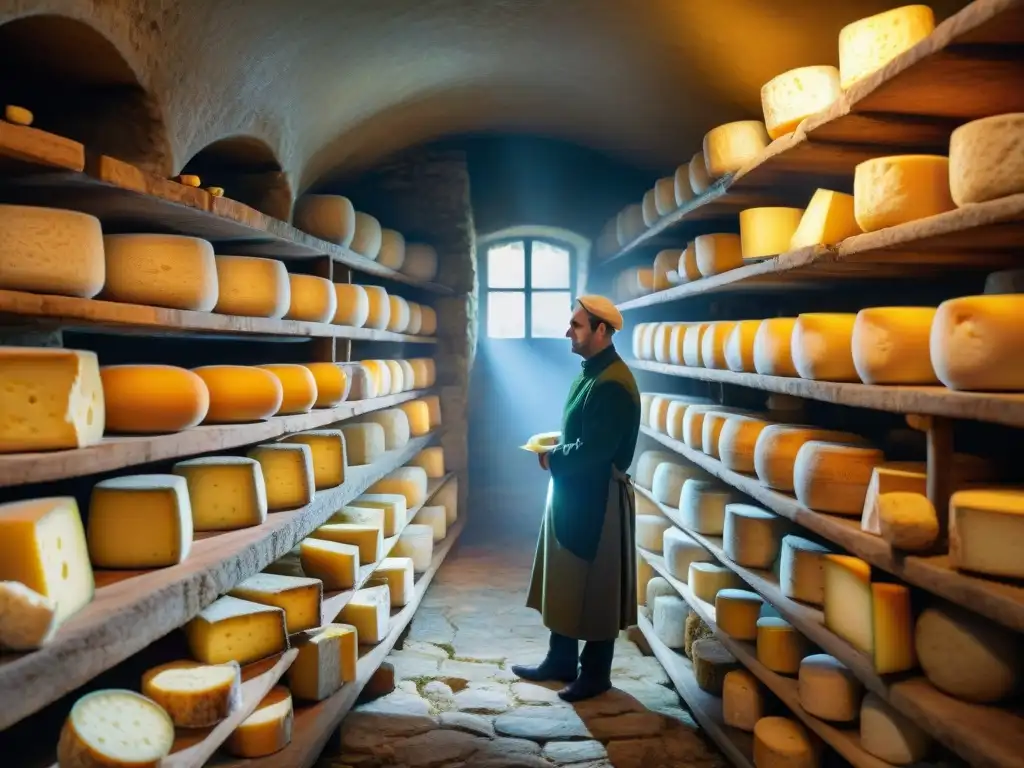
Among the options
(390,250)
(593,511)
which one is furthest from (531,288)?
(593,511)

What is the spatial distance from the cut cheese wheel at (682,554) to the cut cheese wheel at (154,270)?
2.62 m

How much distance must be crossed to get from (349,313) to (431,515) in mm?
2009

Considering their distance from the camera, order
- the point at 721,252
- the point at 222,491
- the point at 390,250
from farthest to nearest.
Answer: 1. the point at 390,250
2. the point at 721,252
3. the point at 222,491

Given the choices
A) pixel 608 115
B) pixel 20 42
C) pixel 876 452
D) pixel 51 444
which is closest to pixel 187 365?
pixel 20 42

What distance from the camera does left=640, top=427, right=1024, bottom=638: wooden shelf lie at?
1.68 m

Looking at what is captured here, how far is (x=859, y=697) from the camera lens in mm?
2510

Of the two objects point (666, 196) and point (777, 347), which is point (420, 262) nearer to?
point (666, 196)

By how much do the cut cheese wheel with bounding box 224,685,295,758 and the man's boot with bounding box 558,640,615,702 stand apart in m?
1.40

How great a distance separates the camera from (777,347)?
2.83 metres

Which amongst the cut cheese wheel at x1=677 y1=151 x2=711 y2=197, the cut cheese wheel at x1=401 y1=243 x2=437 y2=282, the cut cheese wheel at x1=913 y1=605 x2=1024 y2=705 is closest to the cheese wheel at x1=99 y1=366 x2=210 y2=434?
the cut cheese wheel at x1=913 y1=605 x2=1024 y2=705

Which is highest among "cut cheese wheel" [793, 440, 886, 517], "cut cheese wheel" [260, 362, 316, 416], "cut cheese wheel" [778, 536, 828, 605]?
"cut cheese wheel" [260, 362, 316, 416]

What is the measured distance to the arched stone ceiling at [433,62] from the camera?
262 cm

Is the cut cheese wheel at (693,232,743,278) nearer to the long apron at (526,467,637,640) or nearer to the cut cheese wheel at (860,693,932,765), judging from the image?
the long apron at (526,467,637,640)

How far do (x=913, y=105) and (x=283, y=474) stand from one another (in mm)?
2271
